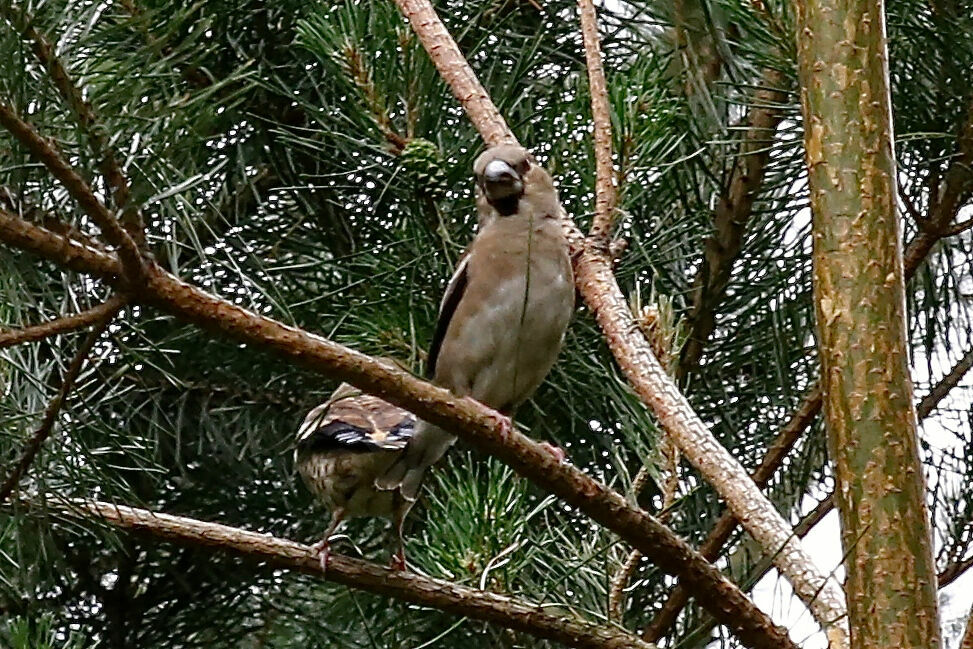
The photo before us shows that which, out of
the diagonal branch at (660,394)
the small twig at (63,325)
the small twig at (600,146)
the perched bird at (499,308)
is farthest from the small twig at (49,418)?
the perched bird at (499,308)

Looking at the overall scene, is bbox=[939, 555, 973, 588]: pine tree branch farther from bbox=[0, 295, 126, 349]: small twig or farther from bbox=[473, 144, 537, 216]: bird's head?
bbox=[0, 295, 126, 349]: small twig

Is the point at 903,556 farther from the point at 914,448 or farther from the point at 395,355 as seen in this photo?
the point at 395,355

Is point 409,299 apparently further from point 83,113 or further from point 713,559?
point 83,113

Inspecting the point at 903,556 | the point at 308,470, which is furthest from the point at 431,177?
the point at 903,556

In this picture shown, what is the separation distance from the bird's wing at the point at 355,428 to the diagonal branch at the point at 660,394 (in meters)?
0.43

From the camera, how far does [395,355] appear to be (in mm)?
1609

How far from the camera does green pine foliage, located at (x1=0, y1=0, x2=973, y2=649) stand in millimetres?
1337

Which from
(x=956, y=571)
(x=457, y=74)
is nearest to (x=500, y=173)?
(x=457, y=74)

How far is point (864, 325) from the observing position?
93 centimetres

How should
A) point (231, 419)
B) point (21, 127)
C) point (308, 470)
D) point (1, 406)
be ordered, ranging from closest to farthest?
1. point (21, 127)
2. point (1, 406)
3. point (308, 470)
4. point (231, 419)

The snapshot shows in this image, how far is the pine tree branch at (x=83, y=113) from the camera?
878mm

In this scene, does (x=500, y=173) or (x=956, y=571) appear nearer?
(x=956, y=571)

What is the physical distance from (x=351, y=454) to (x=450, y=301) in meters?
0.26

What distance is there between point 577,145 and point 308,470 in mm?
514
